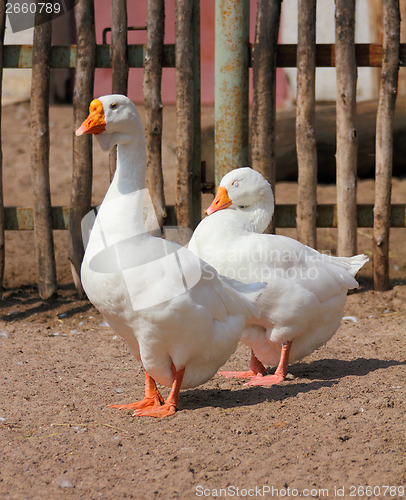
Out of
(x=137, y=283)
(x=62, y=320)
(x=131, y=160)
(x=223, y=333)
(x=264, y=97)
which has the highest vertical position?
(x=264, y=97)

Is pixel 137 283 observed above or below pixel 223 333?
above

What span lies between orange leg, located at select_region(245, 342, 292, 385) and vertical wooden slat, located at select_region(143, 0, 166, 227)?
2.08 m

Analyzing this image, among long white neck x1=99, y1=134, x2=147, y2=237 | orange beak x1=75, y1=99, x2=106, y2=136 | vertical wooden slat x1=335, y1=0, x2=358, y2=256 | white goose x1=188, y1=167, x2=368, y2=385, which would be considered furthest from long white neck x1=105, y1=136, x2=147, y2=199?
vertical wooden slat x1=335, y1=0, x2=358, y2=256

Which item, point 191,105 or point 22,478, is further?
point 191,105

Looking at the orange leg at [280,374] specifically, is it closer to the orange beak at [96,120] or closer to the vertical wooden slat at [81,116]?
the orange beak at [96,120]

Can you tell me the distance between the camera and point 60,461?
11.3 feet

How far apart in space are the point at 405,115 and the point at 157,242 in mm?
7185

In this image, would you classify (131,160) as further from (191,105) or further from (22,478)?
(191,105)

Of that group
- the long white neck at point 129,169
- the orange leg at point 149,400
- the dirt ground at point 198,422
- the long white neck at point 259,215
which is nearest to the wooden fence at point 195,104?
the dirt ground at point 198,422

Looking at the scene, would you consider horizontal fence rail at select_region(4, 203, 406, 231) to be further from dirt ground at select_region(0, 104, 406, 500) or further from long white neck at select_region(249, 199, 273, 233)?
long white neck at select_region(249, 199, 273, 233)

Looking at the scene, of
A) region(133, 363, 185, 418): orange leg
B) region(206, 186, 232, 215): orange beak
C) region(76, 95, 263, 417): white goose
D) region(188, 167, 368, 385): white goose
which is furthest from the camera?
region(206, 186, 232, 215): orange beak

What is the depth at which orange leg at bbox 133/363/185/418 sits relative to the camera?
397cm

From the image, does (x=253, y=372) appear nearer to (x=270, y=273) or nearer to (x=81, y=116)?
(x=270, y=273)

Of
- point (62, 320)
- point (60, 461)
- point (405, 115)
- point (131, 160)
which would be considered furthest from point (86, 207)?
point (405, 115)
